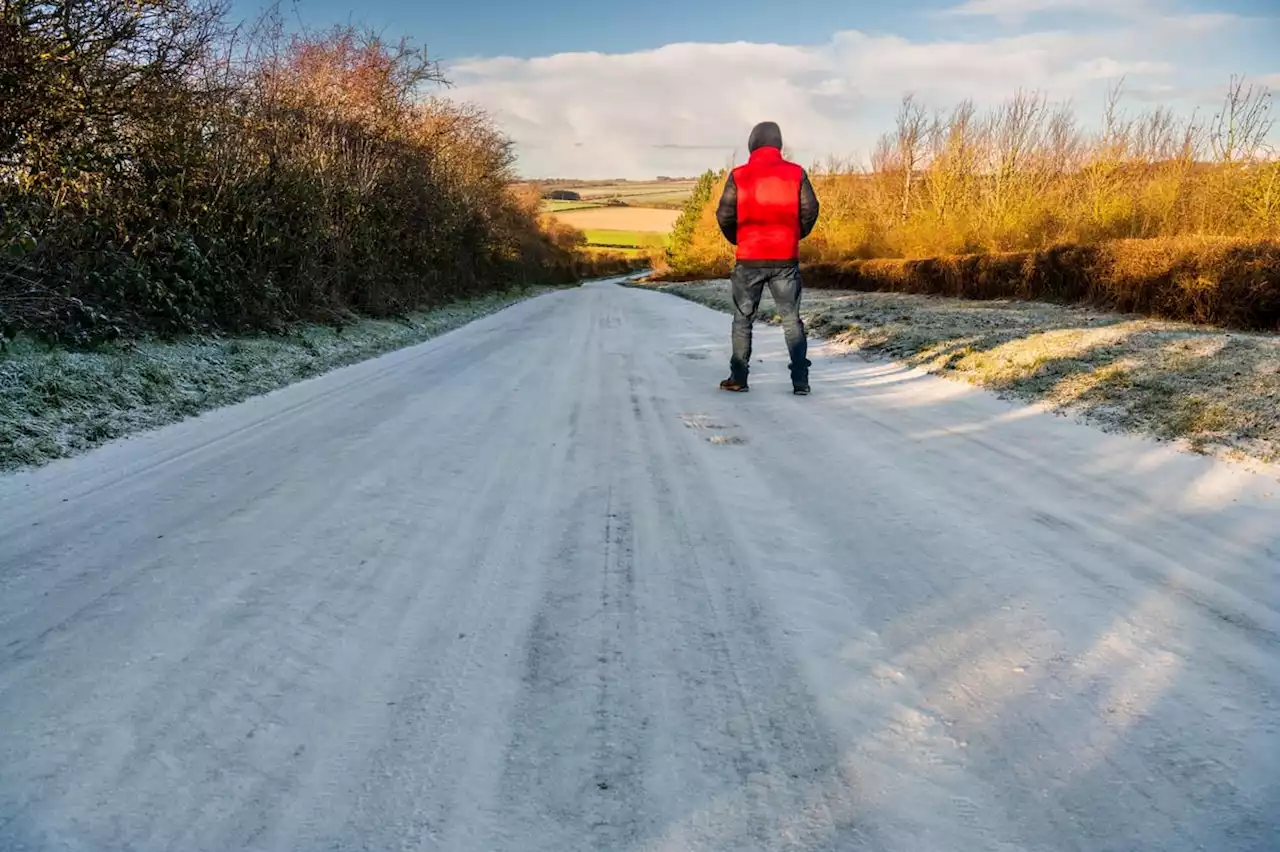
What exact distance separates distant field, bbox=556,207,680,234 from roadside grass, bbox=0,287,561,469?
86.6m

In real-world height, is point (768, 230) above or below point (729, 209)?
below

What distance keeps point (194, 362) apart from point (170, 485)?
11.8 feet

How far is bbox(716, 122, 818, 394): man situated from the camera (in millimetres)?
5691

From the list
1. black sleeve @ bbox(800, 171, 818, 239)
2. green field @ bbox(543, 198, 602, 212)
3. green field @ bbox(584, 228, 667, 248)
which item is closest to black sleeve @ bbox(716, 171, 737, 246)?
black sleeve @ bbox(800, 171, 818, 239)

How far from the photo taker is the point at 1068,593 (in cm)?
226

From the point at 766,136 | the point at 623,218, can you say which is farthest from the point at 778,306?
the point at 623,218

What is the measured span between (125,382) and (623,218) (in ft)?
322

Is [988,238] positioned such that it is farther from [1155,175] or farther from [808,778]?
[808,778]

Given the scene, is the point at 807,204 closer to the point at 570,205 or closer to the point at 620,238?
the point at 620,238

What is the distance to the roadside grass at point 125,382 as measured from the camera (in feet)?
12.9

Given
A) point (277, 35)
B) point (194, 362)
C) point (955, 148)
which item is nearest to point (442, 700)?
point (194, 362)

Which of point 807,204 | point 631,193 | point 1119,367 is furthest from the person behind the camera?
point 631,193

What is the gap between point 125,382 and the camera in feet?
16.8

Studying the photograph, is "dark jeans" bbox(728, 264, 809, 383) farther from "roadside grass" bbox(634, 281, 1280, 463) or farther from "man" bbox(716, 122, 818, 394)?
"roadside grass" bbox(634, 281, 1280, 463)
